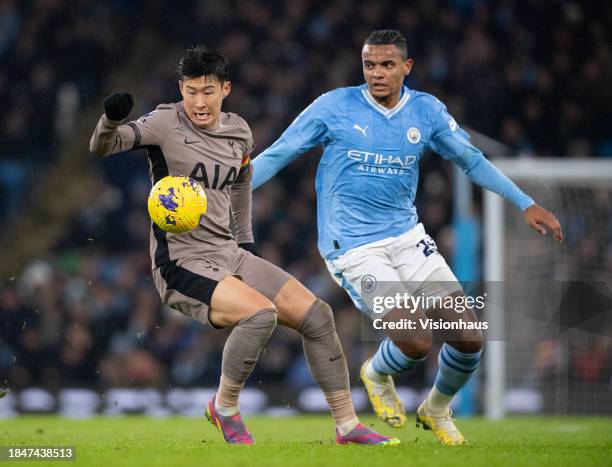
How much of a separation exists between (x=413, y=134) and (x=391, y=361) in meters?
1.34

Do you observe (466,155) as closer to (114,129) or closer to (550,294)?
(114,129)

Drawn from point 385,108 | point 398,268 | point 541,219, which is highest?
point 385,108

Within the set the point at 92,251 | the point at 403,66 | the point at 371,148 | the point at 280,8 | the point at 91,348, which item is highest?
the point at 280,8

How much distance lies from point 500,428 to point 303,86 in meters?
7.68

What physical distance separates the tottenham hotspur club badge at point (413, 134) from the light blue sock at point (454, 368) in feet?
3.96

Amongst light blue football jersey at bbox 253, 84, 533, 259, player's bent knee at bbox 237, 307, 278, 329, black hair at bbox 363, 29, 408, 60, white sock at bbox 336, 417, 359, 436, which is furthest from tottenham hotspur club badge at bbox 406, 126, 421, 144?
white sock at bbox 336, 417, 359, 436

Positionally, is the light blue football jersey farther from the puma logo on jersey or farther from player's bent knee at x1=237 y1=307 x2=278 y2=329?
player's bent knee at x1=237 y1=307 x2=278 y2=329

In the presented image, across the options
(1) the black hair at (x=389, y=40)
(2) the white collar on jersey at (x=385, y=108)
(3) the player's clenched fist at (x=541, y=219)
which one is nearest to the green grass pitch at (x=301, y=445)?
(3) the player's clenched fist at (x=541, y=219)

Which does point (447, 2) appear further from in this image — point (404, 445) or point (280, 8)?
point (404, 445)

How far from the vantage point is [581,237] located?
38.0 ft

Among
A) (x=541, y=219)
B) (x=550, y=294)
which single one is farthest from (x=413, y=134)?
(x=550, y=294)

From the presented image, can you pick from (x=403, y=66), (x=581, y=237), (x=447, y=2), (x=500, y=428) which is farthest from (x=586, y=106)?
(x=403, y=66)

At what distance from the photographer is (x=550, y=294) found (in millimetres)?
11562

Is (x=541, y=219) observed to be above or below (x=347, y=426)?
above
